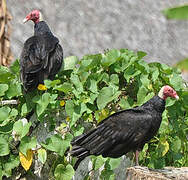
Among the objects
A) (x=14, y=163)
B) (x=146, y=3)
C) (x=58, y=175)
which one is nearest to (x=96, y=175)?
(x=58, y=175)

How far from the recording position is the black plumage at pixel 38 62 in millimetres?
2542

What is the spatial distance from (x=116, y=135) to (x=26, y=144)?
1.45ft

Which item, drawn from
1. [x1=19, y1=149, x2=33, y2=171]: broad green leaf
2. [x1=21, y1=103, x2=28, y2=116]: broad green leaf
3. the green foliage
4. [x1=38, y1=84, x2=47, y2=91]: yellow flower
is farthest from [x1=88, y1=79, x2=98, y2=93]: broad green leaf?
[x1=19, y1=149, x2=33, y2=171]: broad green leaf

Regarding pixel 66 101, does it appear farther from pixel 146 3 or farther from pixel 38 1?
pixel 146 3

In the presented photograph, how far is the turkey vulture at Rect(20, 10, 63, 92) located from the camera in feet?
8.34

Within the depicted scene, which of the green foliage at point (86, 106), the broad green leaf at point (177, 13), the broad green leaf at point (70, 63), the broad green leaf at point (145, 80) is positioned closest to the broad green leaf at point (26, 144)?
the green foliage at point (86, 106)

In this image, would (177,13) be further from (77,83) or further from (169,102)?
(169,102)

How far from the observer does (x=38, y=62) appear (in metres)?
2.58

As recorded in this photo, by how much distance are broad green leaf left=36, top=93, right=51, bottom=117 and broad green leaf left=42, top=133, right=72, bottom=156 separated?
14 cm

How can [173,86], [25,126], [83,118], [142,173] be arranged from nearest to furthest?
[142,173] < [25,126] < [83,118] < [173,86]

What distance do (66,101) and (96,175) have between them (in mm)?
458

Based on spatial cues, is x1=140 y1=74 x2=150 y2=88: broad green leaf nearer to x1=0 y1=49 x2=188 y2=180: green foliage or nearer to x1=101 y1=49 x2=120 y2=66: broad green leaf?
x1=0 y1=49 x2=188 y2=180: green foliage

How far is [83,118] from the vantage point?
2662 mm

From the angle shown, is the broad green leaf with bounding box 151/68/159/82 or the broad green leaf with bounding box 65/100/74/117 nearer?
the broad green leaf with bounding box 65/100/74/117
